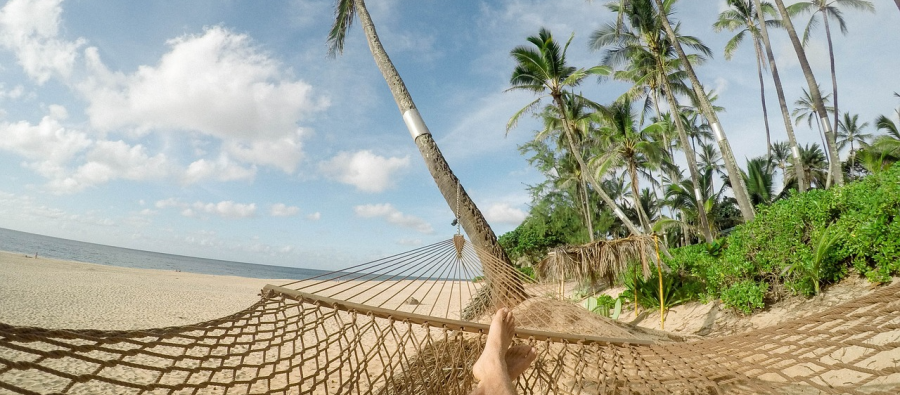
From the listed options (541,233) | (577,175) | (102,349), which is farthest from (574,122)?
(102,349)

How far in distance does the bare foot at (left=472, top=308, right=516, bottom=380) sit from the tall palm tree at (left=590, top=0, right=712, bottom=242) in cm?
Answer: 891

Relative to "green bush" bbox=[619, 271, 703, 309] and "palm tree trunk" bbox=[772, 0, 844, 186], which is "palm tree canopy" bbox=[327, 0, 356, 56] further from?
"palm tree trunk" bbox=[772, 0, 844, 186]

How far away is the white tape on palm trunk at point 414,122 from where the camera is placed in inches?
134

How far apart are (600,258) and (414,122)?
363cm

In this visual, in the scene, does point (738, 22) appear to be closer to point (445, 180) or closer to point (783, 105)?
point (783, 105)

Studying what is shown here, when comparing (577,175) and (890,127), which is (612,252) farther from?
(890,127)

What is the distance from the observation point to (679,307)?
18.8ft

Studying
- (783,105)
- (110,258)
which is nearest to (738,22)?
(783,105)

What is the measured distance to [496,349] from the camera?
1.30 m

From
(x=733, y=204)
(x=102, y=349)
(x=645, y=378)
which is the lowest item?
(x=645, y=378)

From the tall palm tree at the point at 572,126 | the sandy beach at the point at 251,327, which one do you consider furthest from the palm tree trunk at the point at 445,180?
the tall palm tree at the point at 572,126

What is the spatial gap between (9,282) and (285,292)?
474 inches

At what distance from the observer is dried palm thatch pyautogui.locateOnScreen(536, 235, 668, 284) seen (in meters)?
5.42

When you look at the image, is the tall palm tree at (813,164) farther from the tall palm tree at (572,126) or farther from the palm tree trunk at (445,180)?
the palm tree trunk at (445,180)
